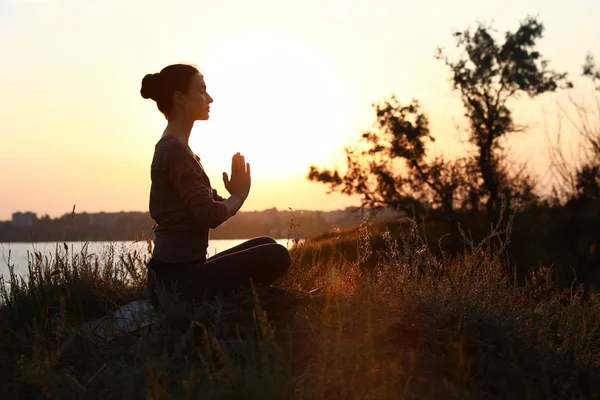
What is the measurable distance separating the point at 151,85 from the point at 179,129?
1.31 ft

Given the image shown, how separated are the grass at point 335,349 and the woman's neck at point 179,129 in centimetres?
123

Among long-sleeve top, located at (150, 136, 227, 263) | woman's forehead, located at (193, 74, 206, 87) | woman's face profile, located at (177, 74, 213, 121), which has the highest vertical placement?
woman's forehead, located at (193, 74, 206, 87)

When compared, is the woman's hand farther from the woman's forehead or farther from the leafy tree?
the leafy tree

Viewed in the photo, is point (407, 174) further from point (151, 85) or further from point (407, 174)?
point (151, 85)

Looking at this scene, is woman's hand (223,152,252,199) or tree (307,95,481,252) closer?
woman's hand (223,152,252,199)

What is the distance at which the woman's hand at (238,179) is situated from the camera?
4.59 metres

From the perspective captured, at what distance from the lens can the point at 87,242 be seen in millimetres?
7184

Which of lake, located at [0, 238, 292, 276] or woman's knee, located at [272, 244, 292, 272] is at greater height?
lake, located at [0, 238, 292, 276]

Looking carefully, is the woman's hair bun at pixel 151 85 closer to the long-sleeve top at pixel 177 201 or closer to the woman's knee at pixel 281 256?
the long-sleeve top at pixel 177 201

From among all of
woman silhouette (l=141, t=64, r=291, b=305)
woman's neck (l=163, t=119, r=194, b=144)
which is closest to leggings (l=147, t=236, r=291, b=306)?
woman silhouette (l=141, t=64, r=291, b=305)

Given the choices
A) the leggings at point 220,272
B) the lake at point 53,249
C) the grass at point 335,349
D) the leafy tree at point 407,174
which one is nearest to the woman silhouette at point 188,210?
the leggings at point 220,272

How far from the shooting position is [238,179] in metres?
4.61

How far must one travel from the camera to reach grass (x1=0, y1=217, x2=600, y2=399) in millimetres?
2967

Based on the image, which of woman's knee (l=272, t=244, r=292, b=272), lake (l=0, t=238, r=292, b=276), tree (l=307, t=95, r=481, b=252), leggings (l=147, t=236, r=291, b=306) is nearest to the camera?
leggings (l=147, t=236, r=291, b=306)
